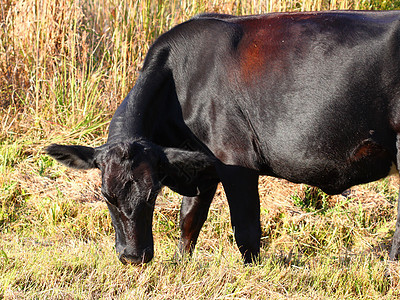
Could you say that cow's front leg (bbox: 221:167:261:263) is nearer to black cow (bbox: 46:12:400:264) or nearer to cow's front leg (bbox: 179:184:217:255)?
black cow (bbox: 46:12:400:264)

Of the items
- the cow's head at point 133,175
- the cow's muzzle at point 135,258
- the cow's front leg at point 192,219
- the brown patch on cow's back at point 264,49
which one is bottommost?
the cow's front leg at point 192,219

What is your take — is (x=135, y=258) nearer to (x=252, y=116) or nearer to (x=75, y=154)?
(x=75, y=154)

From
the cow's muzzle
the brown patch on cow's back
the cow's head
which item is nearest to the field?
the cow's muzzle

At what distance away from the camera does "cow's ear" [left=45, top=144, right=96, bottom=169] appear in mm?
3586

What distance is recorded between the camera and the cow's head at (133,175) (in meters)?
3.46

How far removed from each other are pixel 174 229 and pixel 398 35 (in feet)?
8.42

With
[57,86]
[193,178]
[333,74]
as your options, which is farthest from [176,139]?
[57,86]

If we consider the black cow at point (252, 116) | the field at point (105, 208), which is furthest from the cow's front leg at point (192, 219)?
the black cow at point (252, 116)

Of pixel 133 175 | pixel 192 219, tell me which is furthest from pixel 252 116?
pixel 192 219

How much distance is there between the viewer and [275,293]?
329 centimetres

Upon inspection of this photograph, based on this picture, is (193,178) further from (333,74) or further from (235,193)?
(333,74)

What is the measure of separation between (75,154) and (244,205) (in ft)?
3.85

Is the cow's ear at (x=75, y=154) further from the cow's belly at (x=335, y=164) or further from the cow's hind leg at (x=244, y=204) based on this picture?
the cow's belly at (x=335, y=164)

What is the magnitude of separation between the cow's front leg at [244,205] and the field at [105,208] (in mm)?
126
